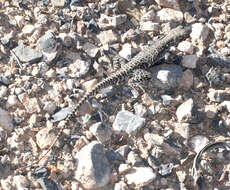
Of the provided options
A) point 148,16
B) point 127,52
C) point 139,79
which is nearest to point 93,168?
point 139,79

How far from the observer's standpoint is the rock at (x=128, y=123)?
6.38 meters

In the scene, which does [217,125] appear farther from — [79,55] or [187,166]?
[79,55]

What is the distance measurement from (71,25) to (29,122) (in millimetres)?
2116

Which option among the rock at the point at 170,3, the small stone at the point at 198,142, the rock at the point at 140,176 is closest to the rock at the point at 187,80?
the small stone at the point at 198,142

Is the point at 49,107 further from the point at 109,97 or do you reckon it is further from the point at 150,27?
the point at 150,27

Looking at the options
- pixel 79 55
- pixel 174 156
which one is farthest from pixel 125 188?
pixel 79 55

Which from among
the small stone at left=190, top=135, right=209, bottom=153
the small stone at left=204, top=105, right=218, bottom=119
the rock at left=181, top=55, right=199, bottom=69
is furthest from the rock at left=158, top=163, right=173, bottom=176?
→ the rock at left=181, top=55, right=199, bottom=69

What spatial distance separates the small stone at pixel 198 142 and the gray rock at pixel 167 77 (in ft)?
3.35

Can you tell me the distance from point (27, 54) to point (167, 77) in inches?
97.7

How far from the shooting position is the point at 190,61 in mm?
7141

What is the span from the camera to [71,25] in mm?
7668

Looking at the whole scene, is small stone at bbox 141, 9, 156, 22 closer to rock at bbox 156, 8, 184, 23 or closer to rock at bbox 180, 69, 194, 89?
rock at bbox 156, 8, 184, 23

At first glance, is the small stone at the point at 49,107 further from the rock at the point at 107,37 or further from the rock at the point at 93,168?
the rock at the point at 107,37

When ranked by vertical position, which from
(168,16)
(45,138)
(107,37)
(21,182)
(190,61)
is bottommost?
(21,182)
